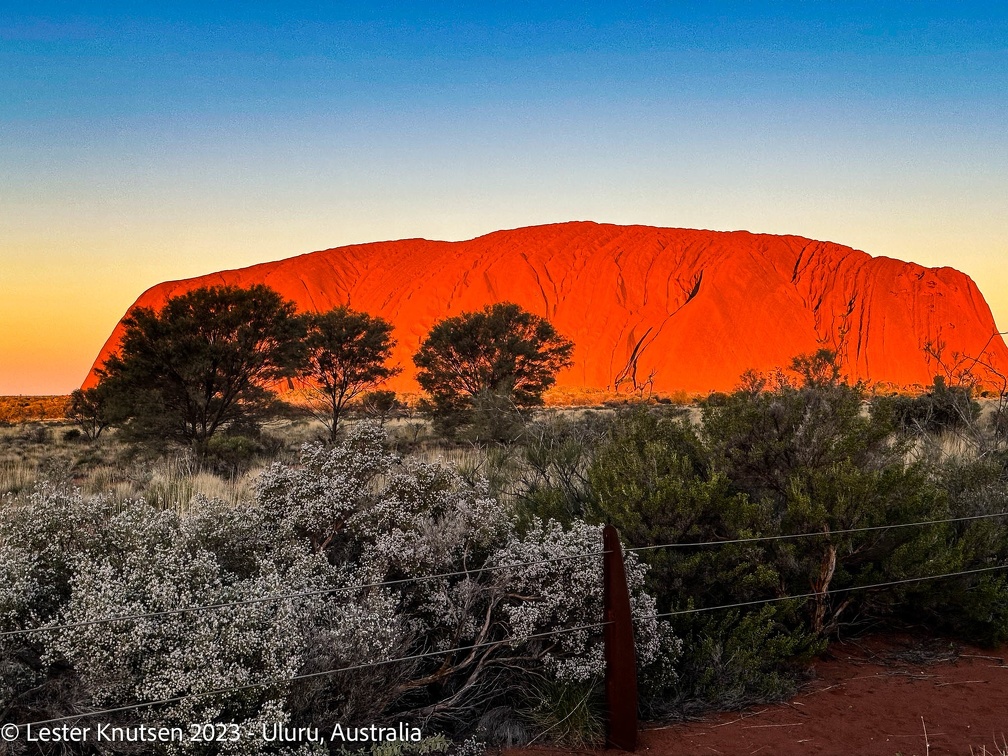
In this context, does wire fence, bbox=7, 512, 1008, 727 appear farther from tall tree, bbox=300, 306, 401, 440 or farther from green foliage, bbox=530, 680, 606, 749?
tall tree, bbox=300, 306, 401, 440

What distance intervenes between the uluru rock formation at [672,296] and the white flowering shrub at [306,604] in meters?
57.6

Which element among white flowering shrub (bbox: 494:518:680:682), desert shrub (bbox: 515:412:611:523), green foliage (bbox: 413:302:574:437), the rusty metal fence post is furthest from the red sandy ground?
green foliage (bbox: 413:302:574:437)

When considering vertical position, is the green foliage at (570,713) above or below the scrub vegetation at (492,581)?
below

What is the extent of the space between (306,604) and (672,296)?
69.8 metres

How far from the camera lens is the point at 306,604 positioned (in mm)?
4023

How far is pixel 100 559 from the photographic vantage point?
14.0 feet

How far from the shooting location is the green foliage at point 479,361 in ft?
78.3

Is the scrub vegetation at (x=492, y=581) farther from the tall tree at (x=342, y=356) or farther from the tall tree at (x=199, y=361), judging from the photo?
the tall tree at (x=342, y=356)

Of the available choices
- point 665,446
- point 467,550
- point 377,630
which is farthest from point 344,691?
point 665,446

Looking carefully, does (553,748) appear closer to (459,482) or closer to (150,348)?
(459,482)

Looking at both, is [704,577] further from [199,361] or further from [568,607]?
[199,361]

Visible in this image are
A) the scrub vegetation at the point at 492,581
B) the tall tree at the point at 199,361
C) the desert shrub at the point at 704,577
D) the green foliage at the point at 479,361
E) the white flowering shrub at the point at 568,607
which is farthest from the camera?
the green foliage at the point at 479,361

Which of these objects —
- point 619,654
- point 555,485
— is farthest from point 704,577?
point 555,485

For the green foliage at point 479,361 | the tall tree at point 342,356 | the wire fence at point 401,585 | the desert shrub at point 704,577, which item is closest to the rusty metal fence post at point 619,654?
the wire fence at point 401,585
